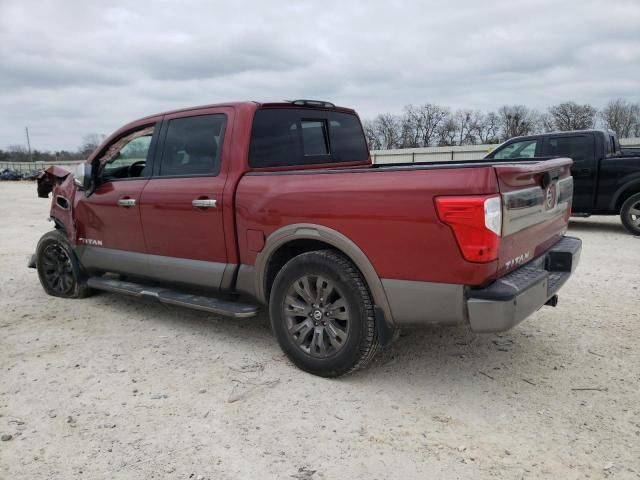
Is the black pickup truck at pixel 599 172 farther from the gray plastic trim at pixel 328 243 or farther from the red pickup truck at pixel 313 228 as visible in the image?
the gray plastic trim at pixel 328 243

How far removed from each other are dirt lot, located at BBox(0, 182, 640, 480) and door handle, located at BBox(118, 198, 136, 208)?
3.67 ft

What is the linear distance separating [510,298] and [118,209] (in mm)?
3594

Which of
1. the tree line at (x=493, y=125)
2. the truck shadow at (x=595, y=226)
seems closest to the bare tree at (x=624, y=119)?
the tree line at (x=493, y=125)

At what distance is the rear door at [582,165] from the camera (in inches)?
367

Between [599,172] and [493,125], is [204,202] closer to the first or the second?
[599,172]

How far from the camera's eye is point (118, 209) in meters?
4.75

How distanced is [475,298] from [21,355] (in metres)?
3.55

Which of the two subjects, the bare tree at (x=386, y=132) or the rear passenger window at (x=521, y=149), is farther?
the bare tree at (x=386, y=132)

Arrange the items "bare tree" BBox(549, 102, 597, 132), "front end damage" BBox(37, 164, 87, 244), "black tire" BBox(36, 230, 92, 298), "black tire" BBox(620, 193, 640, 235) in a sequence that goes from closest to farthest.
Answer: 1. "front end damage" BBox(37, 164, 87, 244)
2. "black tire" BBox(36, 230, 92, 298)
3. "black tire" BBox(620, 193, 640, 235)
4. "bare tree" BBox(549, 102, 597, 132)

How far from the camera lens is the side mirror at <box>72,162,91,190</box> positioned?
16.4 feet

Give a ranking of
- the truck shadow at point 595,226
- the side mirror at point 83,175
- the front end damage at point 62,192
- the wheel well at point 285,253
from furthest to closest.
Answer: the truck shadow at point 595,226
the front end damage at point 62,192
the side mirror at point 83,175
the wheel well at point 285,253

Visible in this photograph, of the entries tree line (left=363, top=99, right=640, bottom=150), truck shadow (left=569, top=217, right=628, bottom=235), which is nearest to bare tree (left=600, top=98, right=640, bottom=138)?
tree line (left=363, top=99, right=640, bottom=150)

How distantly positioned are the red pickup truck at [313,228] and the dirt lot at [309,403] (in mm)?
386

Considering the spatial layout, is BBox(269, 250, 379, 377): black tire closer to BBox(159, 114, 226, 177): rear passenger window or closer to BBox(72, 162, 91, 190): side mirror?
BBox(159, 114, 226, 177): rear passenger window
